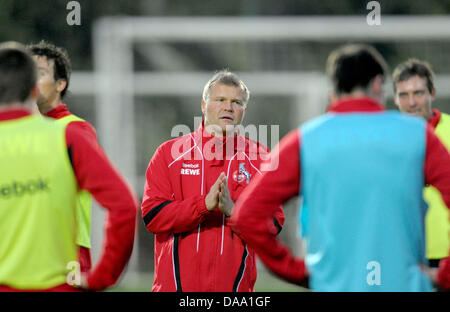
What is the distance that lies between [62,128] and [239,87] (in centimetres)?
174

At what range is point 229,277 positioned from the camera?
180 inches

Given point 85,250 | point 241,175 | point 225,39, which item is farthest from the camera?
point 225,39

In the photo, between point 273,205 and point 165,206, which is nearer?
point 273,205

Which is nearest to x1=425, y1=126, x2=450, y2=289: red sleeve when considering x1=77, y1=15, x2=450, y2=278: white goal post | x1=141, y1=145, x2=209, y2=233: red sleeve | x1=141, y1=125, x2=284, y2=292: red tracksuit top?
x1=141, y1=125, x2=284, y2=292: red tracksuit top

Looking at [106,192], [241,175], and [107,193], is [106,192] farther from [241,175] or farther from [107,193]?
[241,175]

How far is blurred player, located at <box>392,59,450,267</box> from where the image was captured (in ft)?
17.7

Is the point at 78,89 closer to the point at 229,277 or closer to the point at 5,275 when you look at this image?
the point at 229,277

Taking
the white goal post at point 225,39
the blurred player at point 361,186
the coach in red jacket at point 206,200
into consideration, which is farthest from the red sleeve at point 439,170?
the white goal post at point 225,39

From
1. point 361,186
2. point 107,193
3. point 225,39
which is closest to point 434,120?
point 361,186

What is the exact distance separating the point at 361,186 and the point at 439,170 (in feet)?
1.21

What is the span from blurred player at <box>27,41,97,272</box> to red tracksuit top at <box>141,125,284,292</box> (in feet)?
1.21

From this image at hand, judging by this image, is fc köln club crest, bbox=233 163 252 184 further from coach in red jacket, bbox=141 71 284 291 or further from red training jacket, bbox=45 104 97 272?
red training jacket, bbox=45 104 97 272

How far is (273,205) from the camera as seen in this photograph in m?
3.40
